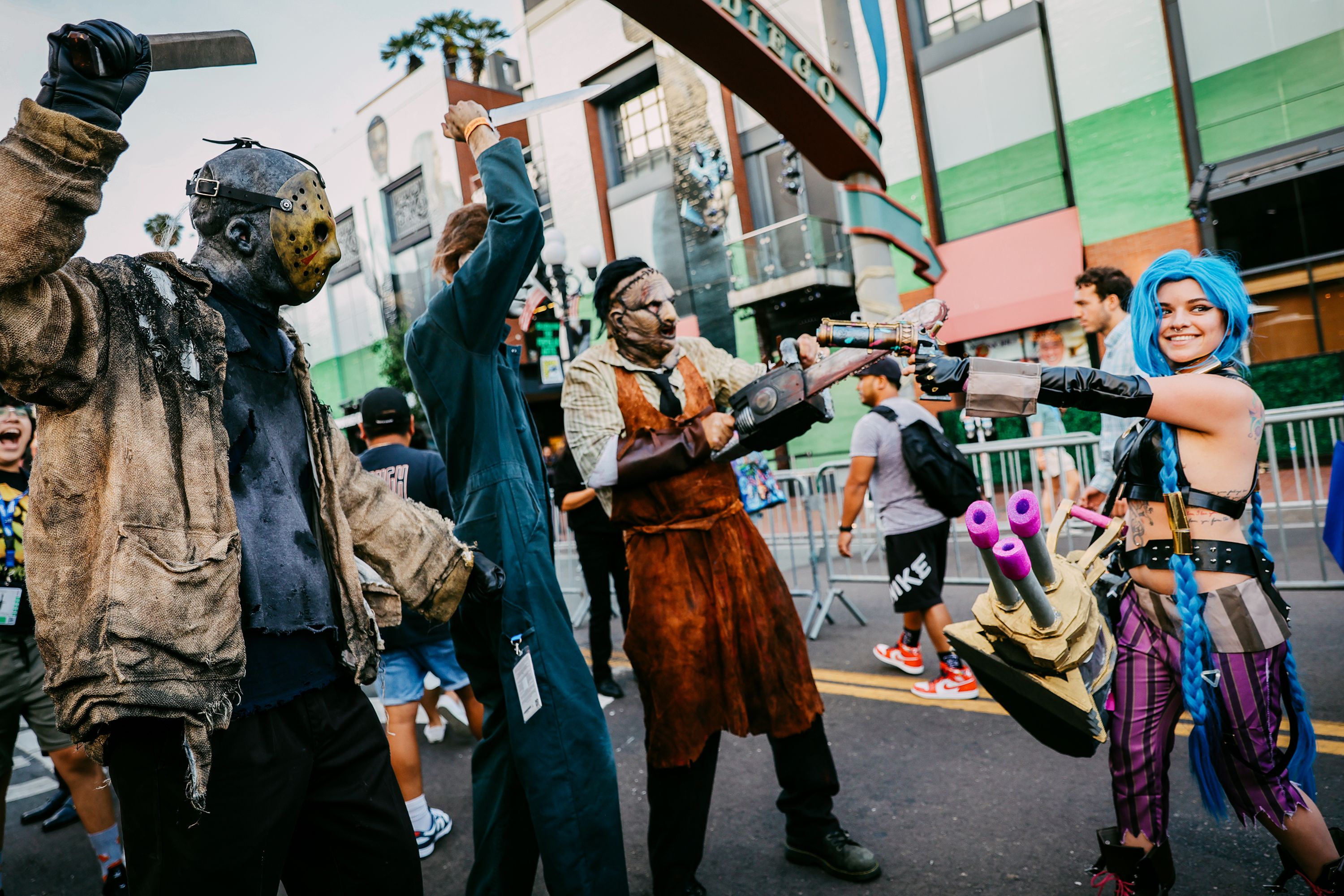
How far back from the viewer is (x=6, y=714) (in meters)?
3.73

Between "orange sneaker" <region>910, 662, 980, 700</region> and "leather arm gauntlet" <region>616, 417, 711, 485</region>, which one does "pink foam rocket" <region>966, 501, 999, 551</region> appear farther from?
"orange sneaker" <region>910, 662, 980, 700</region>

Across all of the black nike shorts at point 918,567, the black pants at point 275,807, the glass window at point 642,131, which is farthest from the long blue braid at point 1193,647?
the glass window at point 642,131

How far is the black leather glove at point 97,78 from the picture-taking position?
4.43 feet

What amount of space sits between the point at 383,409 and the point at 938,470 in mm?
3175

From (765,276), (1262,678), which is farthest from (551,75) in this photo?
(1262,678)

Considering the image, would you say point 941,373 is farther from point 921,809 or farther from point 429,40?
point 429,40

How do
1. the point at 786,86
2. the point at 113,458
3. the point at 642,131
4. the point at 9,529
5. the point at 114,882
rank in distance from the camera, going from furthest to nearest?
the point at 642,131 → the point at 786,86 → the point at 9,529 → the point at 114,882 → the point at 113,458

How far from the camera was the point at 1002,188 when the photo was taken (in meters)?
14.6

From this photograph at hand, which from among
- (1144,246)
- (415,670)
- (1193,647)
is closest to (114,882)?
(415,670)

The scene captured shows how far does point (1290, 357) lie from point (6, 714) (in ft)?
50.0

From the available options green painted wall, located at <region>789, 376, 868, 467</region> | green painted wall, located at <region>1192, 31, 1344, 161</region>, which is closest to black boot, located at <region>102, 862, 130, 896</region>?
green painted wall, located at <region>789, 376, 868, 467</region>

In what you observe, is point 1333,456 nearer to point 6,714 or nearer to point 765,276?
point 6,714

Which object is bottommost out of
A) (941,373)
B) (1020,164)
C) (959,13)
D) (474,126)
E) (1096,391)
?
(1096,391)

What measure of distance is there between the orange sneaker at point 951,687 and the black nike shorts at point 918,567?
40 cm
